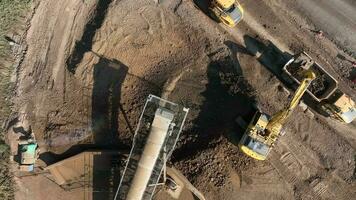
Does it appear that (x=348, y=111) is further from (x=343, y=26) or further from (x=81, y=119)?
(x=81, y=119)

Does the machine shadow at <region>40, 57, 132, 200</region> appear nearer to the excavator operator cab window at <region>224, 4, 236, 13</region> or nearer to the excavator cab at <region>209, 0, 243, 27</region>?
the excavator cab at <region>209, 0, 243, 27</region>

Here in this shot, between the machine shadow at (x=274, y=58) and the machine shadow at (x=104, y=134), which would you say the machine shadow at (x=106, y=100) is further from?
the machine shadow at (x=274, y=58)

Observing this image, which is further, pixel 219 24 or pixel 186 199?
pixel 219 24

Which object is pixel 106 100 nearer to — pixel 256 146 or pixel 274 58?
pixel 256 146

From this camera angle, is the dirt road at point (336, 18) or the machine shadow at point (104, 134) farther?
the dirt road at point (336, 18)

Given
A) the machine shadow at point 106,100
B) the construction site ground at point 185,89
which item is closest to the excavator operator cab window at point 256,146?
the construction site ground at point 185,89

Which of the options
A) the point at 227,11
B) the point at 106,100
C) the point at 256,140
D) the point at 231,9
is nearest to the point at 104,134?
the point at 106,100

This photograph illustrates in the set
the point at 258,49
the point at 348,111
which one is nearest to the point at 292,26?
the point at 258,49
